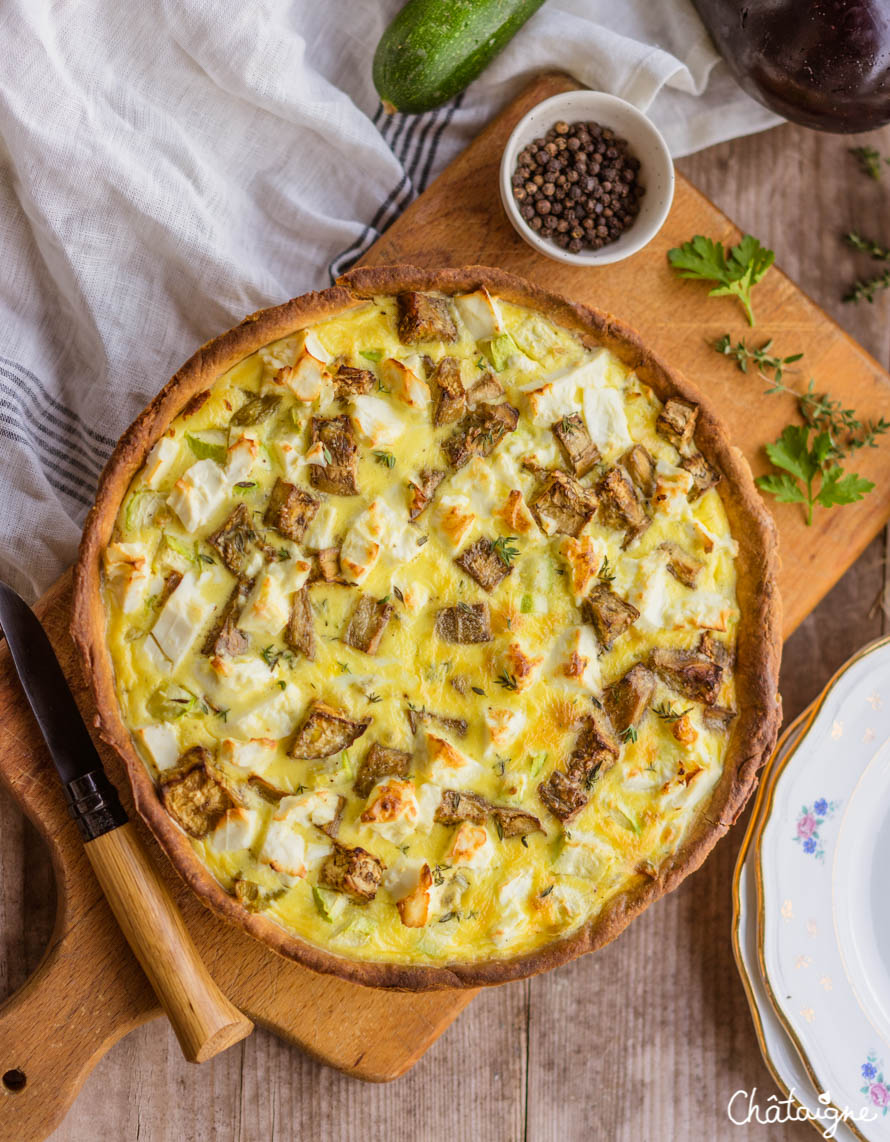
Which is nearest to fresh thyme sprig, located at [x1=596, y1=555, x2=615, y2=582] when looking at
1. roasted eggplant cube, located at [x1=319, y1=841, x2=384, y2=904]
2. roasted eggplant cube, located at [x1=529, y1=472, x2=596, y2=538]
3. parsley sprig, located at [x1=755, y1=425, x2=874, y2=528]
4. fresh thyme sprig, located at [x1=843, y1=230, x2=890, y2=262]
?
roasted eggplant cube, located at [x1=529, y1=472, x2=596, y2=538]

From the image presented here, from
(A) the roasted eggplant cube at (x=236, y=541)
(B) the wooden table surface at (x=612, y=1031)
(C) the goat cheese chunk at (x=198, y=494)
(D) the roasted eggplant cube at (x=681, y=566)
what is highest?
(D) the roasted eggplant cube at (x=681, y=566)

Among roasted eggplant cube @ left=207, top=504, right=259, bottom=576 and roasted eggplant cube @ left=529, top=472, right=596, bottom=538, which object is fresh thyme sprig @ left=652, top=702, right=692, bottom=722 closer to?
roasted eggplant cube @ left=529, top=472, right=596, bottom=538

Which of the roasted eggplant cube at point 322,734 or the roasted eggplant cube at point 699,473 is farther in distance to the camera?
the roasted eggplant cube at point 699,473

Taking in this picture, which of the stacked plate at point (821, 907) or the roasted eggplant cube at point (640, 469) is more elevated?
the roasted eggplant cube at point (640, 469)

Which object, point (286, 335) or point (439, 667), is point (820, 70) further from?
point (439, 667)

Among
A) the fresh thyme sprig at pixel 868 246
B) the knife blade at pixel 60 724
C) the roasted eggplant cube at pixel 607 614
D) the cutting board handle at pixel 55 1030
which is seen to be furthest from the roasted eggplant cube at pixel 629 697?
the fresh thyme sprig at pixel 868 246

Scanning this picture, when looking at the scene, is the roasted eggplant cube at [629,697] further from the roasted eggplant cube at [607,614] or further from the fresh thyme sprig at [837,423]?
the fresh thyme sprig at [837,423]

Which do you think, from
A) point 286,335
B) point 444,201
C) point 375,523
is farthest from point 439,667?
point 444,201
